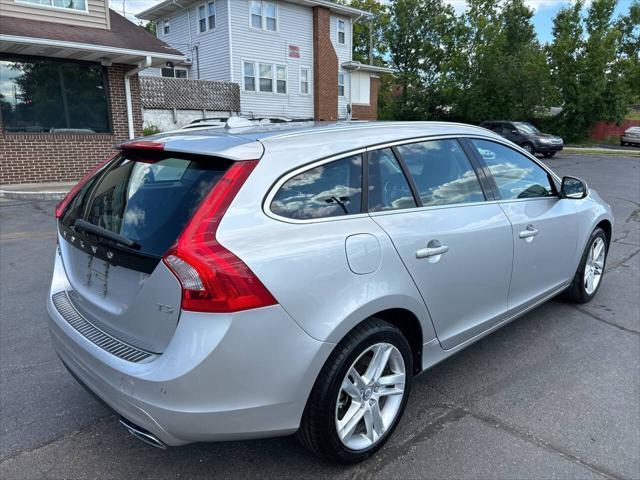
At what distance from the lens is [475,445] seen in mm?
2590

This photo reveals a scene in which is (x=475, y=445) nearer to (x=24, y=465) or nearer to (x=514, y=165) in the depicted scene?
(x=514, y=165)

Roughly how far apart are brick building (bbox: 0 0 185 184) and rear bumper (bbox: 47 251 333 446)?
1117 centimetres

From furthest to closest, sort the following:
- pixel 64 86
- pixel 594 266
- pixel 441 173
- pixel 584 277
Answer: pixel 64 86
pixel 594 266
pixel 584 277
pixel 441 173

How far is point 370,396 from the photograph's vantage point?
242cm

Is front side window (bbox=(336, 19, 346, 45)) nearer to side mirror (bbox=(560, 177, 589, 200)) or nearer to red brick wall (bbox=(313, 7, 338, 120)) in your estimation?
red brick wall (bbox=(313, 7, 338, 120))

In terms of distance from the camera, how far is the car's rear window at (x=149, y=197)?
2.07 meters

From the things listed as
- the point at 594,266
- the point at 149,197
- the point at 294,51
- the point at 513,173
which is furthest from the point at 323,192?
the point at 294,51

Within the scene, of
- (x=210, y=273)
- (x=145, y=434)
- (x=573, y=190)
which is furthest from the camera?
(x=573, y=190)

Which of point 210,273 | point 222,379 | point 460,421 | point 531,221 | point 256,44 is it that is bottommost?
point 460,421

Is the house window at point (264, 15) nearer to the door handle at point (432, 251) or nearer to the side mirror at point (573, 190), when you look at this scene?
the side mirror at point (573, 190)

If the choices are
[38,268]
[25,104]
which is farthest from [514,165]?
[25,104]

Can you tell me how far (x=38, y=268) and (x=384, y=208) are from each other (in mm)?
4746

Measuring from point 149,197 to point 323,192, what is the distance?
0.80m

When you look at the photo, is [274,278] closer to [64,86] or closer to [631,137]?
[64,86]
